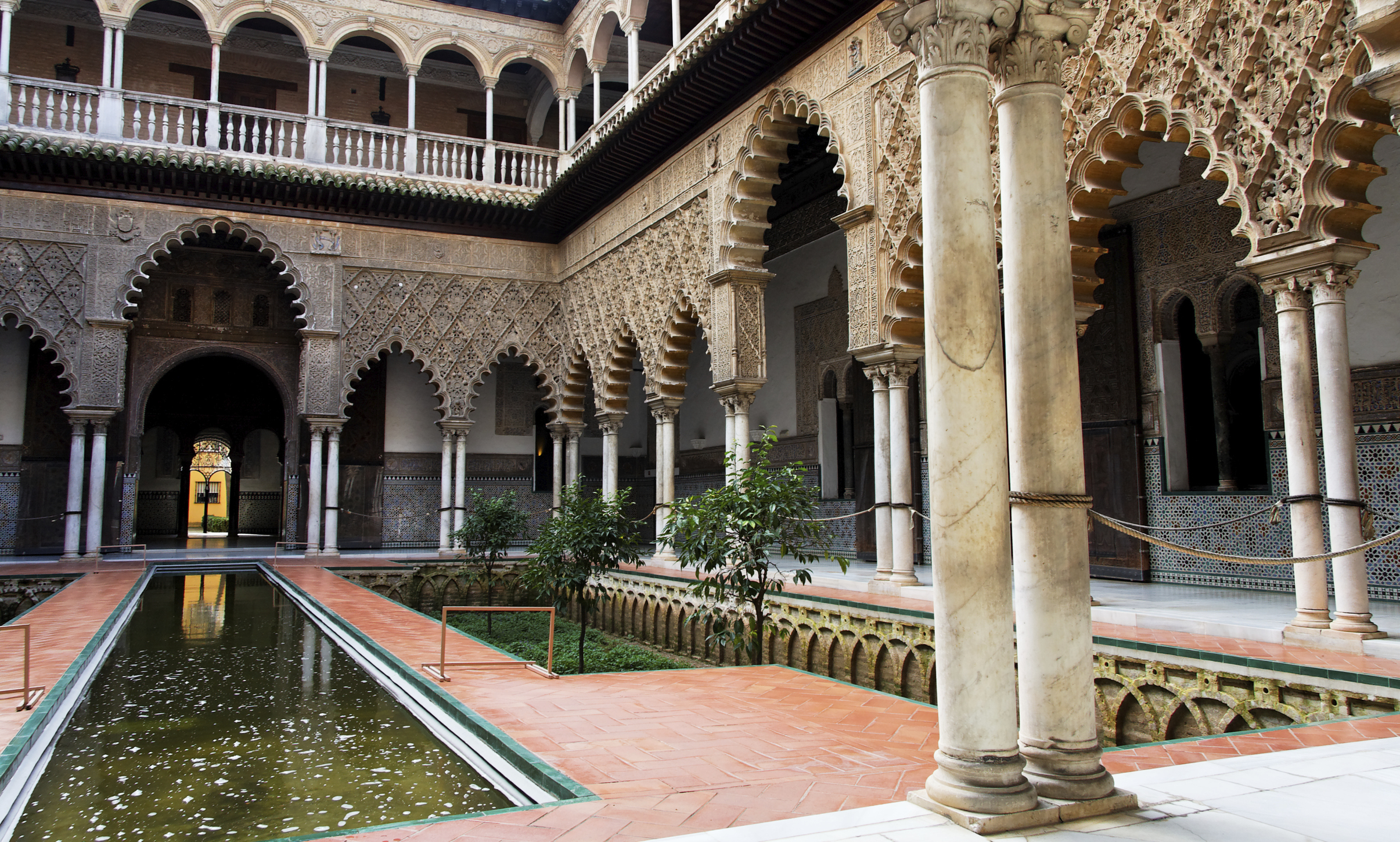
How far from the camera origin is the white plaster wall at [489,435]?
1711 cm

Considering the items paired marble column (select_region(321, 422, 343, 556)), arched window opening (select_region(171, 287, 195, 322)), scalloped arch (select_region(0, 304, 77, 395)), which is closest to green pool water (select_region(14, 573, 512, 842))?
paired marble column (select_region(321, 422, 343, 556))

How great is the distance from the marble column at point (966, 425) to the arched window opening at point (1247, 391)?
7507mm

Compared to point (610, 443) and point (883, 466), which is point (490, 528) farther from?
point (883, 466)

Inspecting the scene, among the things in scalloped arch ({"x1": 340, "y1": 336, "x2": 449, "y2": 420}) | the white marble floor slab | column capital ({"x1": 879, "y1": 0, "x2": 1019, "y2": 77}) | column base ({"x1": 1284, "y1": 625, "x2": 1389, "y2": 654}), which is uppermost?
scalloped arch ({"x1": 340, "y1": 336, "x2": 449, "y2": 420})

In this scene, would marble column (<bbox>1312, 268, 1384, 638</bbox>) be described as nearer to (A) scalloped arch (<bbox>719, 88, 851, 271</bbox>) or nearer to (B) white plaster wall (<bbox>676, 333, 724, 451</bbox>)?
(A) scalloped arch (<bbox>719, 88, 851, 271</bbox>)

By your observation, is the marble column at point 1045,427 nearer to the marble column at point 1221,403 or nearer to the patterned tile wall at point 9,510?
the marble column at point 1221,403

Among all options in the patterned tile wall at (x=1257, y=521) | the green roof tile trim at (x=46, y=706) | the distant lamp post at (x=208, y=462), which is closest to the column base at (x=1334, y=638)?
the patterned tile wall at (x=1257, y=521)

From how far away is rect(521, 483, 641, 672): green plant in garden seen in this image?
7.93 meters

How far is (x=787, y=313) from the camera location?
14.0 meters

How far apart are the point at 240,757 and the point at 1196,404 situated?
827cm

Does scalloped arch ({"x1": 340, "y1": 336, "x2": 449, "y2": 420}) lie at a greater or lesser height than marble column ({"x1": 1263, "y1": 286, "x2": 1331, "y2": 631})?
greater

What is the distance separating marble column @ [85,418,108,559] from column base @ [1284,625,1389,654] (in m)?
14.1

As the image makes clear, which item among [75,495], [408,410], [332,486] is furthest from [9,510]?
[408,410]

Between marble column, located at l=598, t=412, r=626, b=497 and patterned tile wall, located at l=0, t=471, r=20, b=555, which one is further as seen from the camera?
patterned tile wall, located at l=0, t=471, r=20, b=555
